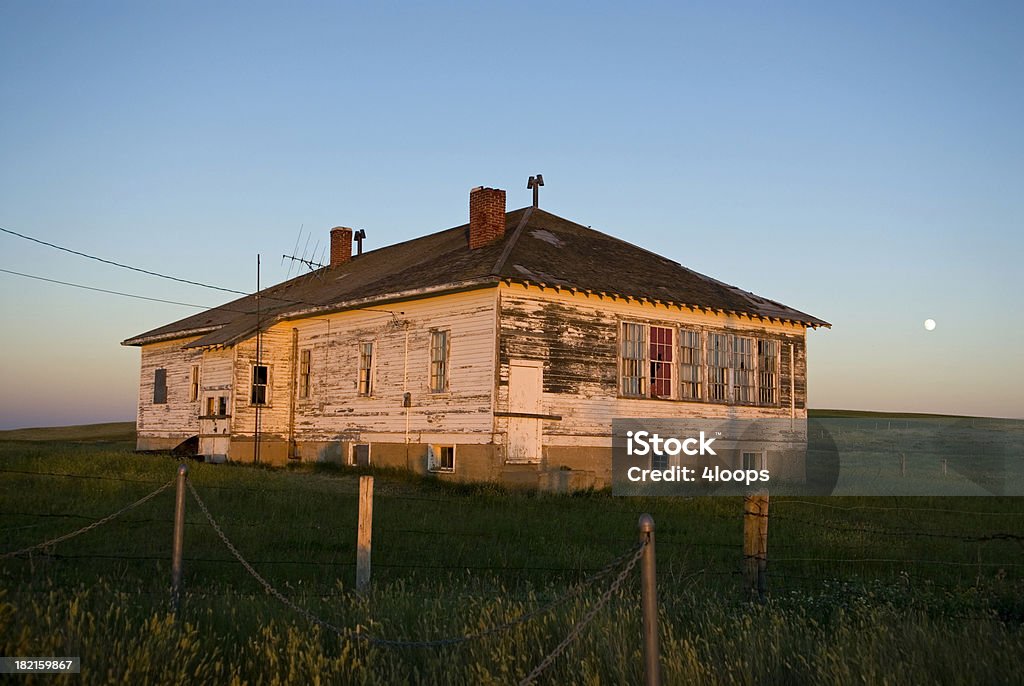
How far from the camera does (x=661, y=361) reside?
25.9 m

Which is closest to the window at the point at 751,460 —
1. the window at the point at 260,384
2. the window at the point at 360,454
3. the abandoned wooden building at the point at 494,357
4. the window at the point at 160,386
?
the abandoned wooden building at the point at 494,357

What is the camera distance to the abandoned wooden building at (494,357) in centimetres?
2291

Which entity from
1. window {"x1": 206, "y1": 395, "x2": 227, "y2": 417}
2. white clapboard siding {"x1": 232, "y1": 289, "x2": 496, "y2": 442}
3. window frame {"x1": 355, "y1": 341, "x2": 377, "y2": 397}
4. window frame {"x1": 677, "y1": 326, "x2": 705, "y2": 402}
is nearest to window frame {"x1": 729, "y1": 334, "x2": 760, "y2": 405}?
window frame {"x1": 677, "y1": 326, "x2": 705, "y2": 402}

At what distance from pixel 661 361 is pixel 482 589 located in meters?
17.3

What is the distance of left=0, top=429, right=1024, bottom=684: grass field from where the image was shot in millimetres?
6043

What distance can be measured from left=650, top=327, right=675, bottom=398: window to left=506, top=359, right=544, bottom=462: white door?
3962 millimetres

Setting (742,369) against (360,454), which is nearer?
(360,454)

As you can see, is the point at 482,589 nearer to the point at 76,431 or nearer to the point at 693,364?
the point at 693,364

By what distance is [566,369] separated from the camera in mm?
23672

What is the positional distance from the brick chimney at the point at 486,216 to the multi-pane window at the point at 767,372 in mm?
8588

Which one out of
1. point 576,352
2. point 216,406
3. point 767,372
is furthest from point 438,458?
point 767,372

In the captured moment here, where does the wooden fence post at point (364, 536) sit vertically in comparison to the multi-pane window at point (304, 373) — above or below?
below

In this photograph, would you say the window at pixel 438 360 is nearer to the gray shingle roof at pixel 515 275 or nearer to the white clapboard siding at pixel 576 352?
the gray shingle roof at pixel 515 275

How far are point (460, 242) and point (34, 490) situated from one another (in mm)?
14517
